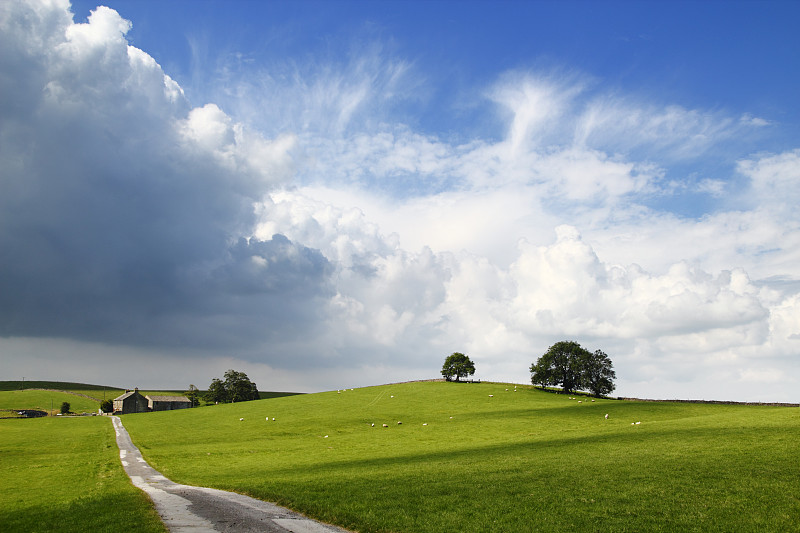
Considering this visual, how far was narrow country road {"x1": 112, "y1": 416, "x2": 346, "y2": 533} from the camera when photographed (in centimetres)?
1878

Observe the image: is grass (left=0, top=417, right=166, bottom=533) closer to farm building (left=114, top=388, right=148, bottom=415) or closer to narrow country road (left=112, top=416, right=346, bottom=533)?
narrow country road (left=112, top=416, right=346, bottom=533)

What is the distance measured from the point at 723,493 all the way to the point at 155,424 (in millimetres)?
89966

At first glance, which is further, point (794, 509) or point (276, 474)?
point (276, 474)

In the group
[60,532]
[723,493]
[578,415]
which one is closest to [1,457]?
[60,532]

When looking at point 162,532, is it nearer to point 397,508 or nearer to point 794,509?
point 397,508

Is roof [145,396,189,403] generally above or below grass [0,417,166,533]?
above

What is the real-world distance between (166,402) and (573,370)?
123 meters

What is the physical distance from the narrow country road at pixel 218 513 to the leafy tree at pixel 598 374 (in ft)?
316

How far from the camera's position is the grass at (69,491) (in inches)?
784

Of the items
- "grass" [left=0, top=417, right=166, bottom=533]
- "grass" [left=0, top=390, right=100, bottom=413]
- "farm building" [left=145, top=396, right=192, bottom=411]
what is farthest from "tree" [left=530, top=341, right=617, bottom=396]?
"grass" [left=0, top=390, right=100, bottom=413]

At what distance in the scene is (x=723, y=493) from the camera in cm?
2162

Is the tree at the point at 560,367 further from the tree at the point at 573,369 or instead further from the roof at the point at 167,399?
the roof at the point at 167,399

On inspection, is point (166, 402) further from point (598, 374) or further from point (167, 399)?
point (598, 374)

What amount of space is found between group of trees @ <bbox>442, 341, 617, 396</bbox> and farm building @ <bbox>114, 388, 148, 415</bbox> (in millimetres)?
119208
